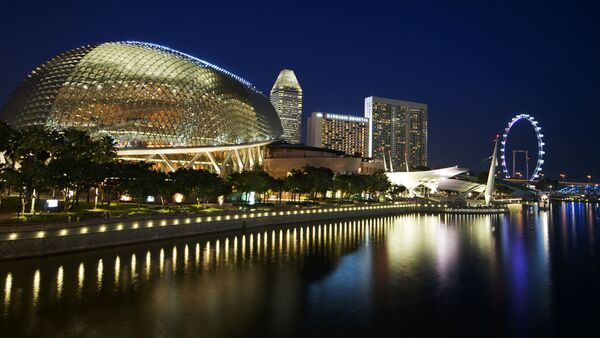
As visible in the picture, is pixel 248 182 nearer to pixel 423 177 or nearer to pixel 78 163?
pixel 78 163

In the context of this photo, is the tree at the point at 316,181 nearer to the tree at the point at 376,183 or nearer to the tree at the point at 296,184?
the tree at the point at 296,184

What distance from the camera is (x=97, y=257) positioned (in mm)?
25891

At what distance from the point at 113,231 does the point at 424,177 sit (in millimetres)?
83797

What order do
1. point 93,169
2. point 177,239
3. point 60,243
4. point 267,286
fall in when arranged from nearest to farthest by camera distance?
1. point 267,286
2. point 60,243
3. point 177,239
4. point 93,169

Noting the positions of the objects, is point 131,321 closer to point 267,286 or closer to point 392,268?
point 267,286

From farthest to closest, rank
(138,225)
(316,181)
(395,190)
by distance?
(395,190)
(316,181)
(138,225)

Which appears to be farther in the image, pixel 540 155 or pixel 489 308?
pixel 540 155

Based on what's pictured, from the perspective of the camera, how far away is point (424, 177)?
4031 inches

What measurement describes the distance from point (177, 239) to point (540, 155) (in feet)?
381

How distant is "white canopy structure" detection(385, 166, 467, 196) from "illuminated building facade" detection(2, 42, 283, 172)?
46813mm

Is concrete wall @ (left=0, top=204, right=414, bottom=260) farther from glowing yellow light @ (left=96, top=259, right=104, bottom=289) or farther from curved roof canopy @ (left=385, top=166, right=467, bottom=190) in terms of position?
curved roof canopy @ (left=385, top=166, right=467, bottom=190)

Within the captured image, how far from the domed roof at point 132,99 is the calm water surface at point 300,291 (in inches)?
1048

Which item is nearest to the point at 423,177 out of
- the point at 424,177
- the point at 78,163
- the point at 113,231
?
the point at 424,177

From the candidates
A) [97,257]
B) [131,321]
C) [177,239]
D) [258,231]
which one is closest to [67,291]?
[131,321]
